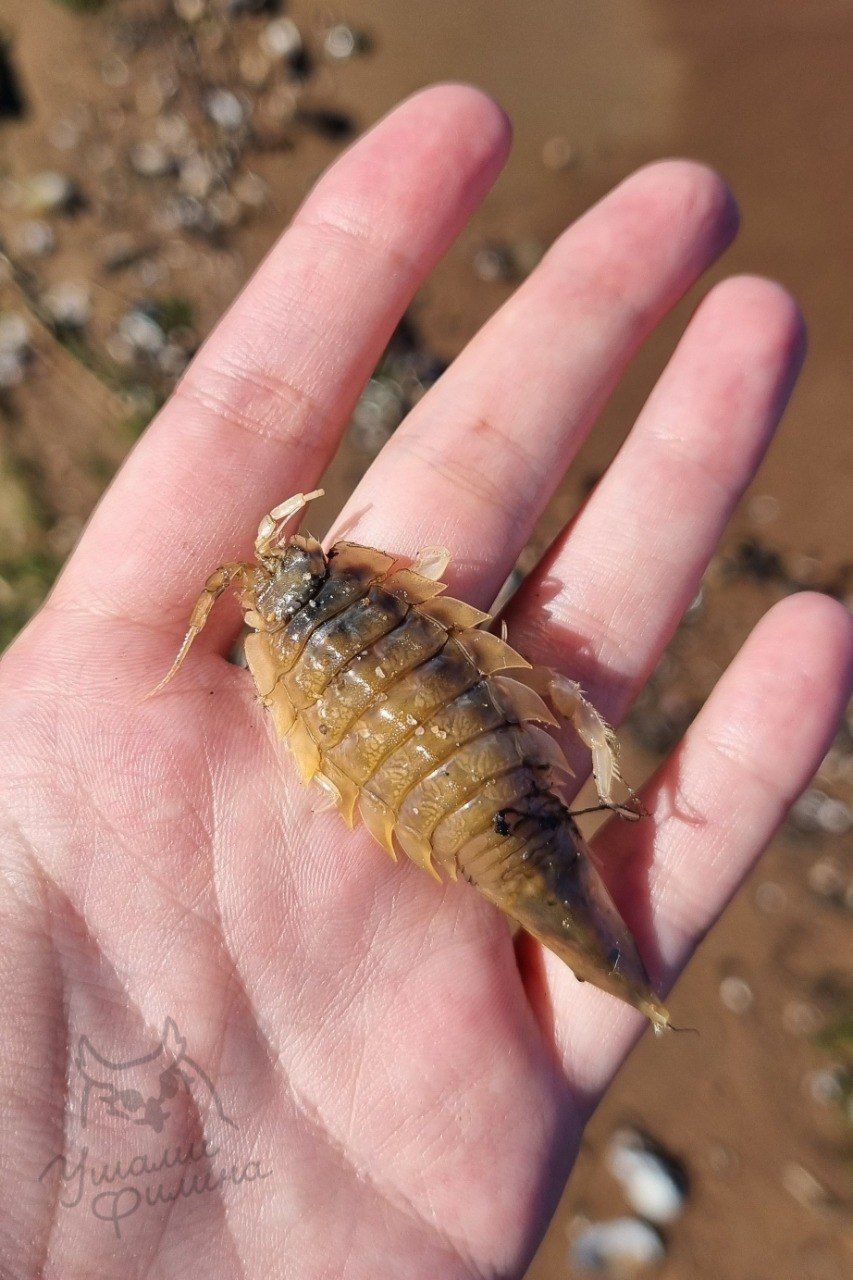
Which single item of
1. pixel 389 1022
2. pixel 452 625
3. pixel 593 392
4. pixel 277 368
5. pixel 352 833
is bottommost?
pixel 389 1022

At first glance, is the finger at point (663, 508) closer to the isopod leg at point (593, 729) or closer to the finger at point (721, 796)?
the isopod leg at point (593, 729)

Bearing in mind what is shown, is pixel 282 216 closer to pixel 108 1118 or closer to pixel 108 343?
pixel 108 343

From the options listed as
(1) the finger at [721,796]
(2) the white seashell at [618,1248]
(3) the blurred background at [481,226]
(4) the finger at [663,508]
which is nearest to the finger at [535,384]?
(4) the finger at [663,508]

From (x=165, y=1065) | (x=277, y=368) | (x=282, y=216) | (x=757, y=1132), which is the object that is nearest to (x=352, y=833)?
(x=165, y=1065)

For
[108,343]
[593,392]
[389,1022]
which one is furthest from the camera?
[108,343]

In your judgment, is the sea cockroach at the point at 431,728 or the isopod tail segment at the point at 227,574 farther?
the isopod tail segment at the point at 227,574

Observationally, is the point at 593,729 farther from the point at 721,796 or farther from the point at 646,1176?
the point at 646,1176

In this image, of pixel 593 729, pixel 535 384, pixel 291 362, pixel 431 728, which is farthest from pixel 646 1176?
pixel 291 362
